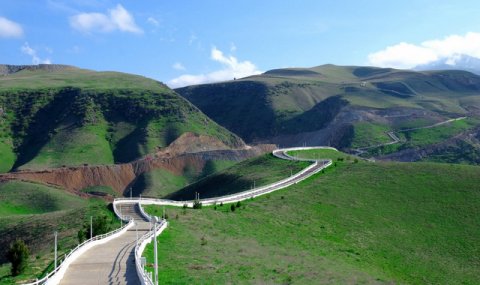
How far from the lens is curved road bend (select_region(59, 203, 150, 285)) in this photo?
27.3 m

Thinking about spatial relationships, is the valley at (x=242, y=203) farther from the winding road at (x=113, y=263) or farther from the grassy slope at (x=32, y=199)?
the winding road at (x=113, y=263)

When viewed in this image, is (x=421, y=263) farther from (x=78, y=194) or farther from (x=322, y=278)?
(x=78, y=194)

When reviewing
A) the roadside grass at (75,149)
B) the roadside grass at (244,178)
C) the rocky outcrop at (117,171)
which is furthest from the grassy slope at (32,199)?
the roadside grass at (244,178)

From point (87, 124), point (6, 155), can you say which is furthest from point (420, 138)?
point (6, 155)

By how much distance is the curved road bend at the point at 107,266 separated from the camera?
2734 centimetres

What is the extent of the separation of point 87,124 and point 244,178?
9653 centimetres

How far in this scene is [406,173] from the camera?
3004 inches

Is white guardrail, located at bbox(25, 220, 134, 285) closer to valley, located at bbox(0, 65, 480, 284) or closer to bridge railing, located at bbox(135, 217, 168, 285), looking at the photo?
valley, located at bbox(0, 65, 480, 284)

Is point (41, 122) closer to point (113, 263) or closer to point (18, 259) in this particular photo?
point (18, 259)

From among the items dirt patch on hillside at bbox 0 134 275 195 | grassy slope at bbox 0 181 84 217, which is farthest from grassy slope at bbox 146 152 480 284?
dirt patch on hillside at bbox 0 134 275 195

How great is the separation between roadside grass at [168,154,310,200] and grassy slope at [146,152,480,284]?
30.0 ft

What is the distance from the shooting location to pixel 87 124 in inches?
6732

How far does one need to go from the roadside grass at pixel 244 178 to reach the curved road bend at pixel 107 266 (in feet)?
138

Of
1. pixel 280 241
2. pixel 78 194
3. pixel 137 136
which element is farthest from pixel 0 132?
pixel 280 241
